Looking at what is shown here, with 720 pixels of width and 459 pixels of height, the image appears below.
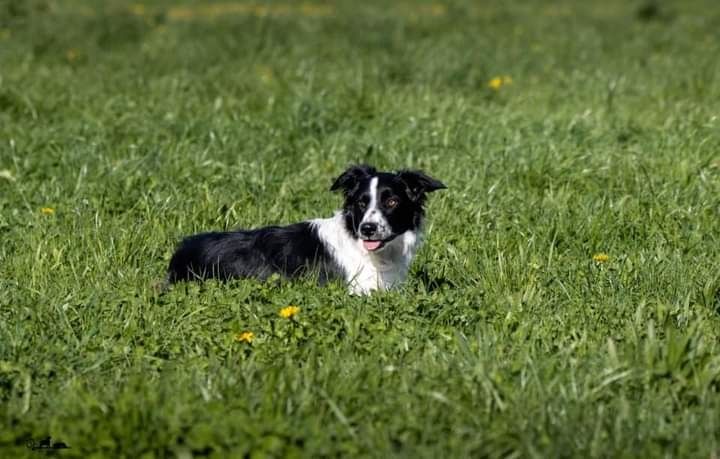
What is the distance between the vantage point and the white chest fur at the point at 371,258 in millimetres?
5590

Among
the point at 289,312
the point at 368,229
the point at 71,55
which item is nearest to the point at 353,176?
the point at 368,229

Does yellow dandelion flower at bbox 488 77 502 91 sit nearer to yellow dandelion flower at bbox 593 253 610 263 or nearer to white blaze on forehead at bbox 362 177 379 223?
yellow dandelion flower at bbox 593 253 610 263

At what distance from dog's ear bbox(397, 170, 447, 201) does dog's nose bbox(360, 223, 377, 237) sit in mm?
299

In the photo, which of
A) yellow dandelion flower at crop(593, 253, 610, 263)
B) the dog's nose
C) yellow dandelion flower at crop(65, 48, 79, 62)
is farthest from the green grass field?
the dog's nose

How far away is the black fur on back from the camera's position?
5.65m

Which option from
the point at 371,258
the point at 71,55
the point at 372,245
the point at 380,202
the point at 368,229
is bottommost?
the point at 71,55

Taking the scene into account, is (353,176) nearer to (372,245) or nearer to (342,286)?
(372,245)

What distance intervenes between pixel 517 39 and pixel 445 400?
10.0 metres

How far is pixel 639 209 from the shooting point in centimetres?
659

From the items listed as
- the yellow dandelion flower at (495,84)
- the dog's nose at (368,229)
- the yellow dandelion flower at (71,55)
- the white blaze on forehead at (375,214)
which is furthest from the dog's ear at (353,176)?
the yellow dandelion flower at (71,55)

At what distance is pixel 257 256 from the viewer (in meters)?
5.74

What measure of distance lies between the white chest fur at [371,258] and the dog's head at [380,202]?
2.1 inches

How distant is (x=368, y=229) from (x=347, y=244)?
0.93ft

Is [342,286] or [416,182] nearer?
[342,286]
